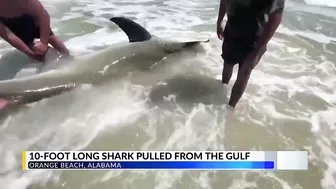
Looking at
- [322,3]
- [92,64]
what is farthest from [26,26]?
[322,3]

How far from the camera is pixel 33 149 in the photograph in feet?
10.3

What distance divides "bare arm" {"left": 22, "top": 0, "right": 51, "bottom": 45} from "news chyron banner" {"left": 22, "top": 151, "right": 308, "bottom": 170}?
1868mm

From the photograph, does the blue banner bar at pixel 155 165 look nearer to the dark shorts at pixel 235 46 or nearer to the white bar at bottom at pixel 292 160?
the white bar at bottom at pixel 292 160

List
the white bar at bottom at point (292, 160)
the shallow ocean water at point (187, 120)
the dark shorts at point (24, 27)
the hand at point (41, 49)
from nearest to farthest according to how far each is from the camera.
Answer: the shallow ocean water at point (187, 120) → the white bar at bottom at point (292, 160) → the dark shorts at point (24, 27) → the hand at point (41, 49)

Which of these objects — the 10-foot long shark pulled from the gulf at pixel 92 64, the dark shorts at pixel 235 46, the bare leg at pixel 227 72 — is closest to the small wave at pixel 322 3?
the 10-foot long shark pulled from the gulf at pixel 92 64

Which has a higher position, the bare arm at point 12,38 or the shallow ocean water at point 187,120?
the bare arm at point 12,38

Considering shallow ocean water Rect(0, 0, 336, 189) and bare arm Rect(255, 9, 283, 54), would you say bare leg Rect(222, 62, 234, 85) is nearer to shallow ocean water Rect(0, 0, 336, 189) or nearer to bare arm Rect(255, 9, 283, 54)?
shallow ocean water Rect(0, 0, 336, 189)

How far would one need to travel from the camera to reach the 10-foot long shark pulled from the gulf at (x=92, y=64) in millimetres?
3457

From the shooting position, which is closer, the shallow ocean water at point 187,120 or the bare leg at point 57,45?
the shallow ocean water at point 187,120

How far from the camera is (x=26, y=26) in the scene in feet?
14.1

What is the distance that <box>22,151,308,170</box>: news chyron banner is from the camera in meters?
2.99

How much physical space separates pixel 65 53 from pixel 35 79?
1066 mm

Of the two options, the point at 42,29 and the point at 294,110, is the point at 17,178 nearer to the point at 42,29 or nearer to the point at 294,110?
the point at 42,29

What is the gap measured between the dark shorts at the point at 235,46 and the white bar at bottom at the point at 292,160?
1140mm
